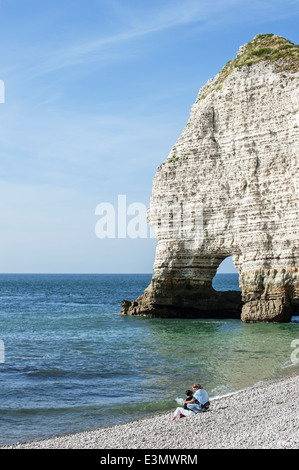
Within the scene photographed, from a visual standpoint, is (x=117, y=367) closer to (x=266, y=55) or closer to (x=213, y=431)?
(x=213, y=431)

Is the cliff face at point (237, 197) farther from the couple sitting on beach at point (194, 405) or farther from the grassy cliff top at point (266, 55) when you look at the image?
the couple sitting on beach at point (194, 405)

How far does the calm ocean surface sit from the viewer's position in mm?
13344

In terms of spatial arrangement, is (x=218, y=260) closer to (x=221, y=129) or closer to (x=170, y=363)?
(x=221, y=129)

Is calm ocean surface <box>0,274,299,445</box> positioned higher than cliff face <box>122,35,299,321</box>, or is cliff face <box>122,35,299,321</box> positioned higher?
cliff face <box>122,35,299,321</box>

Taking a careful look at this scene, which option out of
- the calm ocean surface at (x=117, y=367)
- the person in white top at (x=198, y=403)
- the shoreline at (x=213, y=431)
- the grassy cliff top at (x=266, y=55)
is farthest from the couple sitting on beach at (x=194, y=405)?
the grassy cliff top at (x=266, y=55)

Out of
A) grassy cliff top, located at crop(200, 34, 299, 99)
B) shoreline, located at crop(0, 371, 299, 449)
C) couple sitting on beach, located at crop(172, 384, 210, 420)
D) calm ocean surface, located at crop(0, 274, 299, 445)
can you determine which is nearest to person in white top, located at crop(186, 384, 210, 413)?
couple sitting on beach, located at crop(172, 384, 210, 420)

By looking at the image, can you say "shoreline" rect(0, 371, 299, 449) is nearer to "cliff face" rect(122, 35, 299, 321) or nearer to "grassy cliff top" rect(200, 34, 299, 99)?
"cliff face" rect(122, 35, 299, 321)

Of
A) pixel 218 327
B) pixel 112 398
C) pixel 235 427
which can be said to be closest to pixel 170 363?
pixel 112 398

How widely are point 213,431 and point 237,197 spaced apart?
22.0 meters

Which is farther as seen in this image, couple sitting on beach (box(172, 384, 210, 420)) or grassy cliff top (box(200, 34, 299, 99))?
grassy cliff top (box(200, 34, 299, 99))

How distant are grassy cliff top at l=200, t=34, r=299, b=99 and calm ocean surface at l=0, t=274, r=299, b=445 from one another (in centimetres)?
1584

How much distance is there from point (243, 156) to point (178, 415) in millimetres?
21838

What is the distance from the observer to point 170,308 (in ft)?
117

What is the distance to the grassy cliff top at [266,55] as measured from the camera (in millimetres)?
30688
